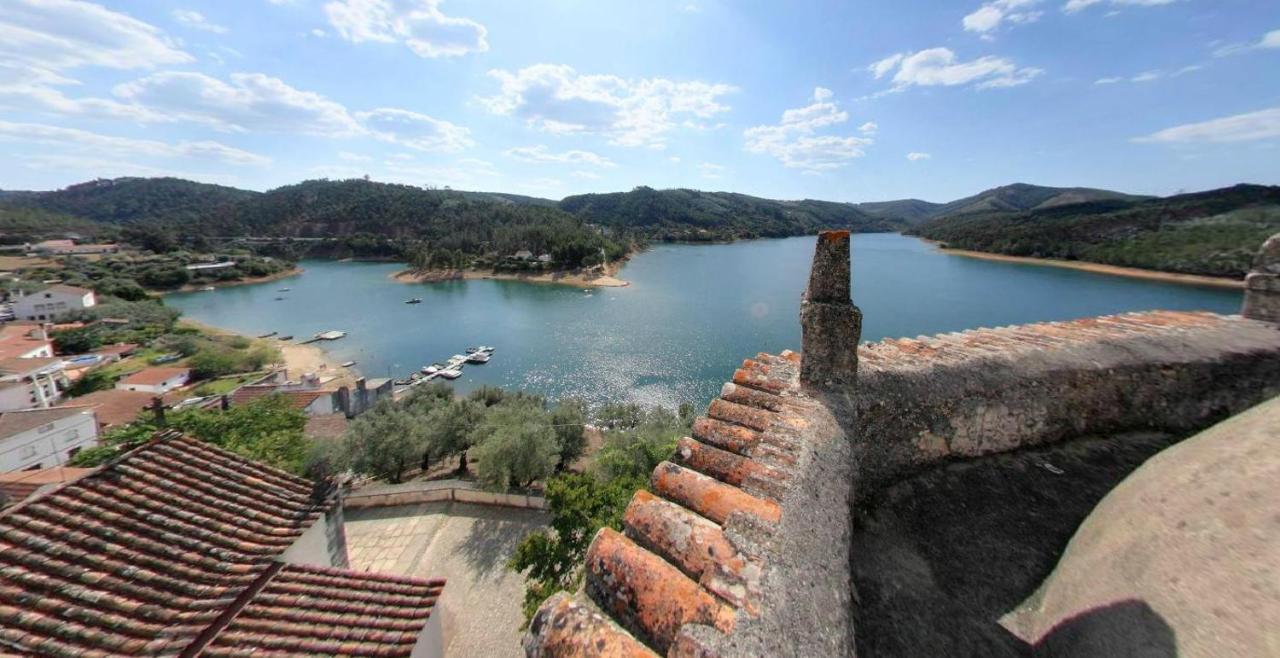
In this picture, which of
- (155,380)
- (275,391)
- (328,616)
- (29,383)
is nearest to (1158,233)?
(328,616)

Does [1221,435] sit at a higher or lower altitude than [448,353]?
higher

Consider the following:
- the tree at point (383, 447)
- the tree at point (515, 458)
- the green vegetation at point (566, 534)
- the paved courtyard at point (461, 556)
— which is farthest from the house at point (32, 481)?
the green vegetation at point (566, 534)

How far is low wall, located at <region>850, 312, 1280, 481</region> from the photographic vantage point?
3.64 m

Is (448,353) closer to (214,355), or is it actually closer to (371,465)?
(214,355)

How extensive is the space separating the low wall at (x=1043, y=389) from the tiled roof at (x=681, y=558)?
1.35 meters

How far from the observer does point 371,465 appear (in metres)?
17.2

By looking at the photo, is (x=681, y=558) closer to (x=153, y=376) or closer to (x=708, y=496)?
(x=708, y=496)

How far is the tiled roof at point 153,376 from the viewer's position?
30.0m

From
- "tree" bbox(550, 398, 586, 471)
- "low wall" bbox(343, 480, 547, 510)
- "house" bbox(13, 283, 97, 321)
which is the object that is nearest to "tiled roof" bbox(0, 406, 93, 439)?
"low wall" bbox(343, 480, 547, 510)

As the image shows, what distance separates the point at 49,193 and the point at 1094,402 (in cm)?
30317

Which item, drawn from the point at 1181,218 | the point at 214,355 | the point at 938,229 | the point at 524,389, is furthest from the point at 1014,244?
the point at 214,355

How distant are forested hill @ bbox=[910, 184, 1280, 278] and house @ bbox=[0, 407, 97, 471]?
108798mm

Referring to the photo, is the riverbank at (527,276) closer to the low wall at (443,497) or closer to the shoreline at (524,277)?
the shoreline at (524,277)

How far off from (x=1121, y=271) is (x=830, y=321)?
105 metres
